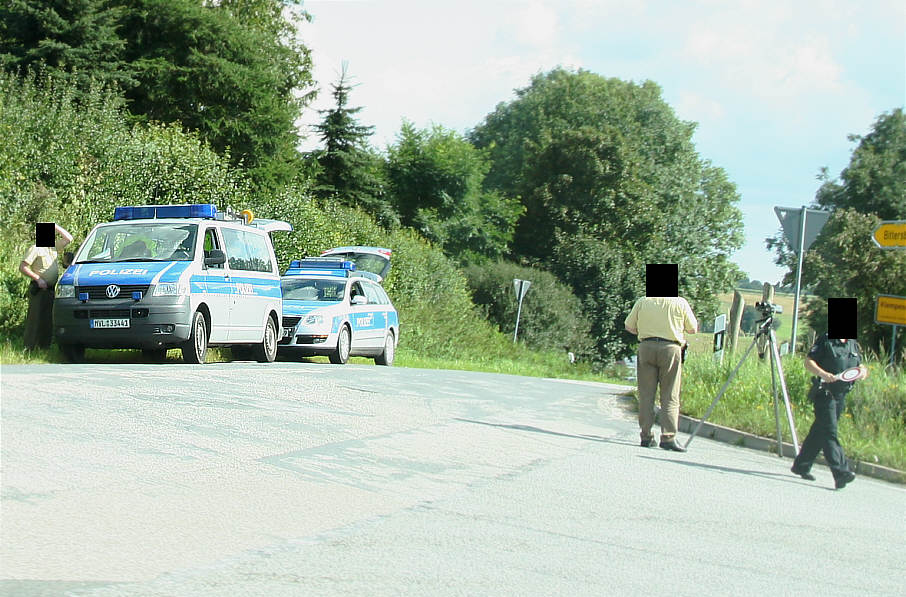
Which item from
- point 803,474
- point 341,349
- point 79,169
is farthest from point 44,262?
point 803,474

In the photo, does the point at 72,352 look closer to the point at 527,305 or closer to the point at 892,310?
the point at 892,310

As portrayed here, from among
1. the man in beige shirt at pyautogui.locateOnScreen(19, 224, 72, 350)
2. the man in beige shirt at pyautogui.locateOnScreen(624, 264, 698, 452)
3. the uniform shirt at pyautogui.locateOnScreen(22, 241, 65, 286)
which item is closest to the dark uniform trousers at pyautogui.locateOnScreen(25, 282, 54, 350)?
the man in beige shirt at pyautogui.locateOnScreen(19, 224, 72, 350)

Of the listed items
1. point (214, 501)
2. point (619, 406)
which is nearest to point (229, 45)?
point (619, 406)

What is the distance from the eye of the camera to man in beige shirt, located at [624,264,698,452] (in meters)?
11.9

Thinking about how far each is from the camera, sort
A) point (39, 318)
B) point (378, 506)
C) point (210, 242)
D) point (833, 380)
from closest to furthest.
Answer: point (378, 506) → point (833, 380) → point (39, 318) → point (210, 242)

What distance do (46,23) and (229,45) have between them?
8137 millimetres

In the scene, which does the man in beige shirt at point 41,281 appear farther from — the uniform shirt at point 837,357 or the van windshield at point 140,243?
the uniform shirt at point 837,357

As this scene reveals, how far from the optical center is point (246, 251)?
1859 centimetres

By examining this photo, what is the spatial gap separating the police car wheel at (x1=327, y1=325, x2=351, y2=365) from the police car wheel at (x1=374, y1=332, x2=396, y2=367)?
2.31 metres

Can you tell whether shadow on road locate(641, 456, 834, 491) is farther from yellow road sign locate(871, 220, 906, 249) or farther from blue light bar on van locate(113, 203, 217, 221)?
blue light bar on van locate(113, 203, 217, 221)

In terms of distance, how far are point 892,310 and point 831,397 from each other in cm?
601

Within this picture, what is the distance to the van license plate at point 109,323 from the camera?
1579 centimetres

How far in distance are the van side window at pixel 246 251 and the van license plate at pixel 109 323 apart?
2447 mm

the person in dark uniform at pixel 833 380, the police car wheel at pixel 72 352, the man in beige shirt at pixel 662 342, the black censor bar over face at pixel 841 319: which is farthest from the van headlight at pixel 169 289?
the black censor bar over face at pixel 841 319
